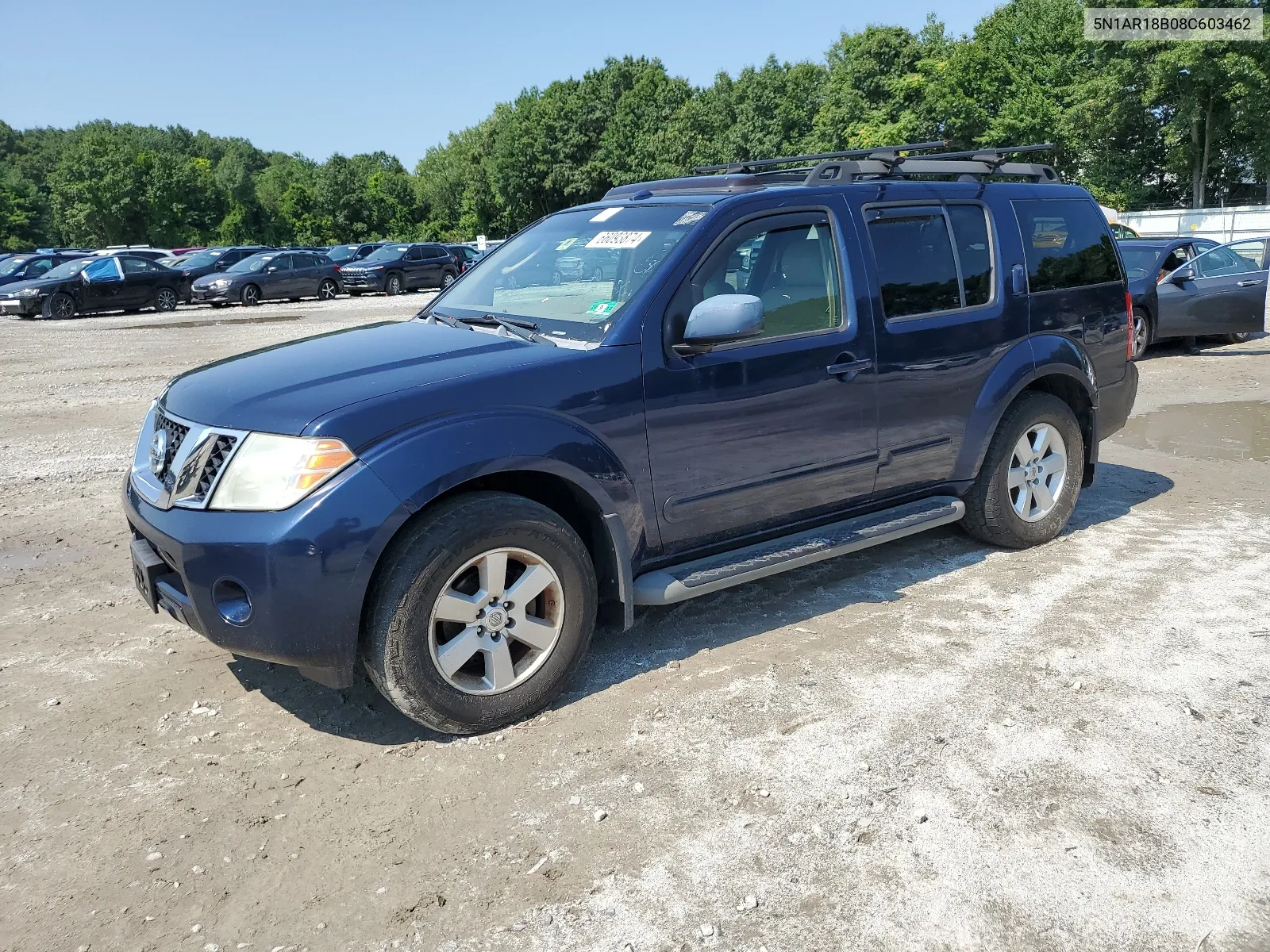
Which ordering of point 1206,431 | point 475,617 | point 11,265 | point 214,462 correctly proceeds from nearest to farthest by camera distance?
point 214,462
point 475,617
point 1206,431
point 11,265

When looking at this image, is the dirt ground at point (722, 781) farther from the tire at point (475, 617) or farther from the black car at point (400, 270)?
the black car at point (400, 270)

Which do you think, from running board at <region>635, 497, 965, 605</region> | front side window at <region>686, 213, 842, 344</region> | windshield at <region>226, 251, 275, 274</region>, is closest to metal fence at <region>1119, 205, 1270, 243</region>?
windshield at <region>226, 251, 275, 274</region>

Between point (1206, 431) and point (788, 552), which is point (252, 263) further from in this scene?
point (788, 552)

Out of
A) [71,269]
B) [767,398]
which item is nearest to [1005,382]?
[767,398]

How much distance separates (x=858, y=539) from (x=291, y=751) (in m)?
2.52

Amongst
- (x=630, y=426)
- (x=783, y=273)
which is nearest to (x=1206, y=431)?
(x=783, y=273)

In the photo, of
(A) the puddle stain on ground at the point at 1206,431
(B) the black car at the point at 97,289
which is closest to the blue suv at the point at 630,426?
(A) the puddle stain on ground at the point at 1206,431

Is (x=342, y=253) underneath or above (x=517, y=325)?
above

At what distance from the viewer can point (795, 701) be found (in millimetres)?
3936

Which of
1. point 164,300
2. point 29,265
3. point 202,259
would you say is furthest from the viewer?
point 202,259

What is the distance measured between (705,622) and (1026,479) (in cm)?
205

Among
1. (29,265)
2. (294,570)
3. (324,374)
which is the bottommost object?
(294,570)

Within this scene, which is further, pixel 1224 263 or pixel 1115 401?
pixel 1224 263

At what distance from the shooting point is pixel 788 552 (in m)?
4.43
